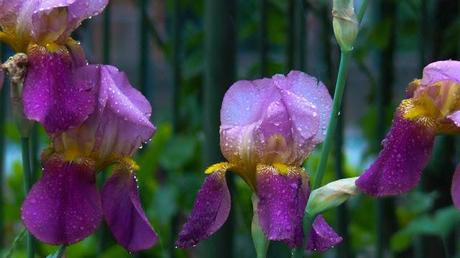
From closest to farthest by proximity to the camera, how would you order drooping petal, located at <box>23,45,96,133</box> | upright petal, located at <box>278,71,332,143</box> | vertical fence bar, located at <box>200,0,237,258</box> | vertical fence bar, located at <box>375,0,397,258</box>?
drooping petal, located at <box>23,45,96,133</box> → upright petal, located at <box>278,71,332,143</box> → vertical fence bar, located at <box>200,0,237,258</box> → vertical fence bar, located at <box>375,0,397,258</box>

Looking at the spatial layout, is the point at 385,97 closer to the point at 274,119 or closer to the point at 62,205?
the point at 274,119

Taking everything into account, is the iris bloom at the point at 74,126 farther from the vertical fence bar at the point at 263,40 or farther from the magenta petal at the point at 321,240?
the vertical fence bar at the point at 263,40

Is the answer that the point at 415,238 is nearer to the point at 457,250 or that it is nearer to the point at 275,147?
the point at 457,250

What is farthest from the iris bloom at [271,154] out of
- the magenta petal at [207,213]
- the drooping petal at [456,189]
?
the drooping petal at [456,189]

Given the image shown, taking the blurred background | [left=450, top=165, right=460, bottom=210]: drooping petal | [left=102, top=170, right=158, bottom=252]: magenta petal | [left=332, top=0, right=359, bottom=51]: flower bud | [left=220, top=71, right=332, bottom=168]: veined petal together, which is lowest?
the blurred background

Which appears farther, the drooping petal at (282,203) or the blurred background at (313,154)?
the blurred background at (313,154)

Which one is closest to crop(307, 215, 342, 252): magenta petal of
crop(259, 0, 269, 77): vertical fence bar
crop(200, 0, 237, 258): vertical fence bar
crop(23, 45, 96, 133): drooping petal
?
crop(23, 45, 96, 133): drooping petal

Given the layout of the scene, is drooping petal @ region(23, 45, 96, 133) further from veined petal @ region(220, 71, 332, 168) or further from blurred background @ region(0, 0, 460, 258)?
blurred background @ region(0, 0, 460, 258)

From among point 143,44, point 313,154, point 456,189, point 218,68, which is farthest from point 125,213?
point 143,44

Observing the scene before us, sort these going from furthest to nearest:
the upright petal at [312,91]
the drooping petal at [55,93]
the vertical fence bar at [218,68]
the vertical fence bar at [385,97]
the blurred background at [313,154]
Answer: the vertical fence bar at [385,97], the blurred background at [313,154], the vertical fence bar at [218,68], the upright petal at [312,91], the drooping petal at [55,93]
